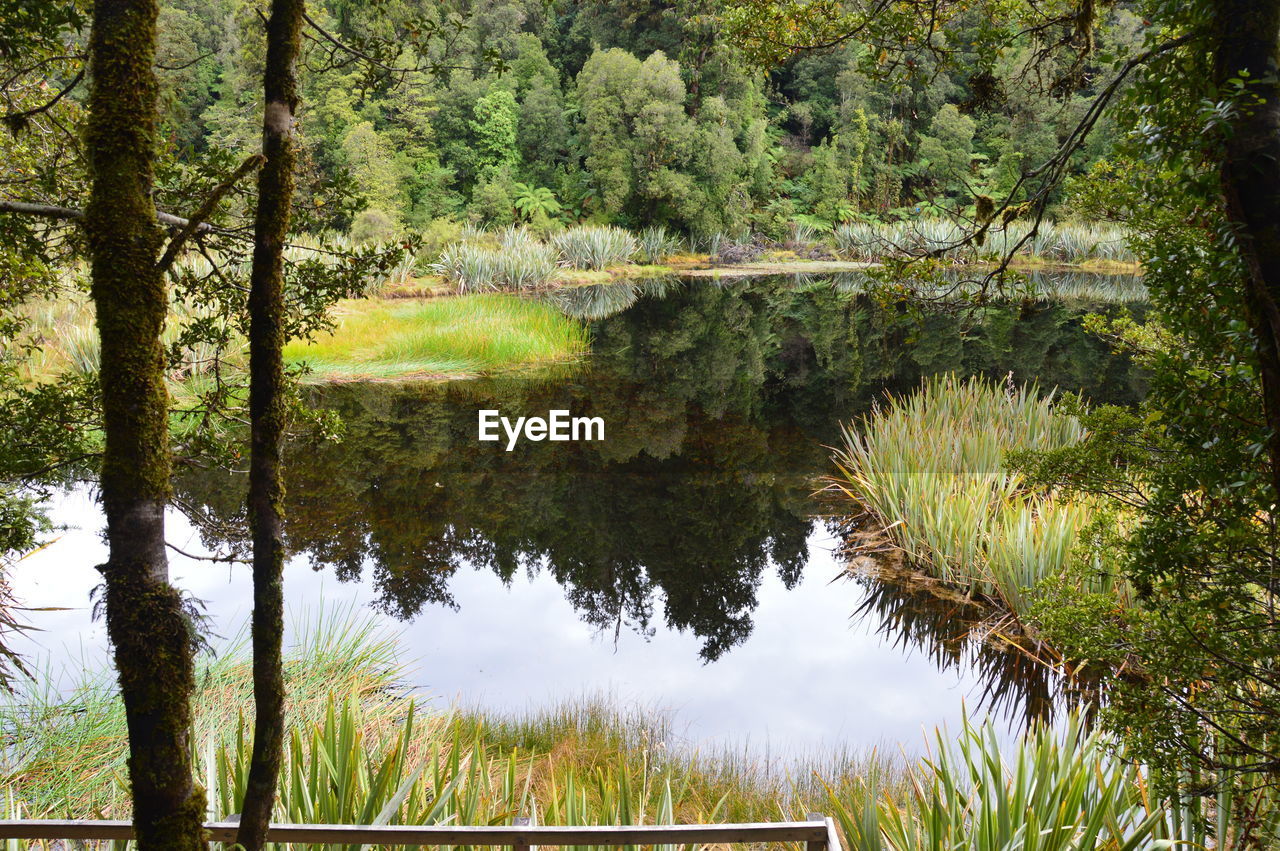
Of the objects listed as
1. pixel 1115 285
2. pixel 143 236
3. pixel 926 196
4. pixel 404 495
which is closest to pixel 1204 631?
pixel 143 236

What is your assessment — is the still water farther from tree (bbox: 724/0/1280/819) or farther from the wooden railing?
tree (bbox: 724/0/1280/819)

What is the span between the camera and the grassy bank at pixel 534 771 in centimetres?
226

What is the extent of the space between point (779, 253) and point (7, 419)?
84.5 ft

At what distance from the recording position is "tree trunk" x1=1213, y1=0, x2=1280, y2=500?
4.45 feet

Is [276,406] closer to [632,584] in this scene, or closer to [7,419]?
[7,419]

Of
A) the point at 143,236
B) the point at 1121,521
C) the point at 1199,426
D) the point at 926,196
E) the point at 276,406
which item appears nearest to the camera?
the point at 143,236

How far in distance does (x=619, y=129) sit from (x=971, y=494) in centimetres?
2101

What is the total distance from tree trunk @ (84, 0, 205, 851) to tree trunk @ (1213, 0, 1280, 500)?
1.66 metres

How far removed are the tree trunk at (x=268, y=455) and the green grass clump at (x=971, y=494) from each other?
3.22m

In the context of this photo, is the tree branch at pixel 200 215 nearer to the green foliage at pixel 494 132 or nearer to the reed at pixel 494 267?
the reed at pixel 494 267

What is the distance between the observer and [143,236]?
133cm

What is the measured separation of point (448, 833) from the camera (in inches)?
62.2

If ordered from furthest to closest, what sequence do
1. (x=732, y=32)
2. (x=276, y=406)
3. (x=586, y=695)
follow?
(x=586, y=695) → (x=732, y=32) → (x=276, y=406)

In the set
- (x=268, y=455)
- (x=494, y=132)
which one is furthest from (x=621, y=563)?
(x=494, y=132)
